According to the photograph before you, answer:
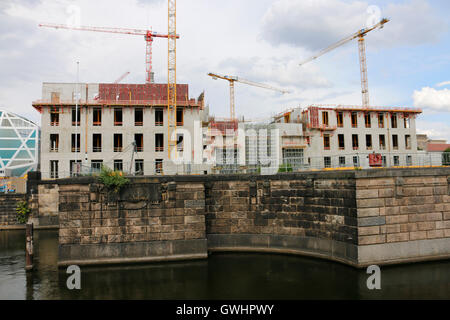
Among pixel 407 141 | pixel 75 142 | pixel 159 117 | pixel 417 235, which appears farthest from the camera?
pixel 407 141

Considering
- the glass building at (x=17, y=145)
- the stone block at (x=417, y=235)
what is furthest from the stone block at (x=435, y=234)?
the glass building at (x=17, y=145)

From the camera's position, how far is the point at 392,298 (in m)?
12.7

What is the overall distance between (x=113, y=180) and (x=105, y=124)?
1062 inches

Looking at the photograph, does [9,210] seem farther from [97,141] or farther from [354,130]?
[354,130]

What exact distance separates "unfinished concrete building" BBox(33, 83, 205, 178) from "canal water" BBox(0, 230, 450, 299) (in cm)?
2453

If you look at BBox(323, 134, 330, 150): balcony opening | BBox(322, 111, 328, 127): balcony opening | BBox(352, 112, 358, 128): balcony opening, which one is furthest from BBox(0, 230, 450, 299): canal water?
BBox(352, 112, 358, 128): balcony opening

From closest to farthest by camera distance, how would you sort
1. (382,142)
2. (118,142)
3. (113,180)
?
(113,180), (118,142), (382,142)

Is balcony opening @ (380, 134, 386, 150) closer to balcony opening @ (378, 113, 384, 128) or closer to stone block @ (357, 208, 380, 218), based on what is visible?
balcony opening @ (378, 113, 384, 128)

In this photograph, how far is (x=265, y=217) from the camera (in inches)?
798

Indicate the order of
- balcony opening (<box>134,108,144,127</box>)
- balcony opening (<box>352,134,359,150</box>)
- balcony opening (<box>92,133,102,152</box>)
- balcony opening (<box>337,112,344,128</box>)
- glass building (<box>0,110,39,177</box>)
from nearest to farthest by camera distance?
balcony opening (<box>92,133,102,152</box>) → balcony opening (<box>134,108,144,127</box>) → balcony opening (<box>337,112,344,128</box>) → balcony opening (<box>352,134,359,150</box>) → glass building (<box>0,110,39,177</box>)

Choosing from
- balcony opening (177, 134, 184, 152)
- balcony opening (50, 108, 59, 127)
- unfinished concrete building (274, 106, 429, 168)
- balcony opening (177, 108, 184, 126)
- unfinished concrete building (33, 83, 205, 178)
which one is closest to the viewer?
unfinished concrete building (33, 83, 205, 178)

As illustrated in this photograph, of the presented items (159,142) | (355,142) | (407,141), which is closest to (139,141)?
(159,142)

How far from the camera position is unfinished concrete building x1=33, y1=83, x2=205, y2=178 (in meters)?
41.5
